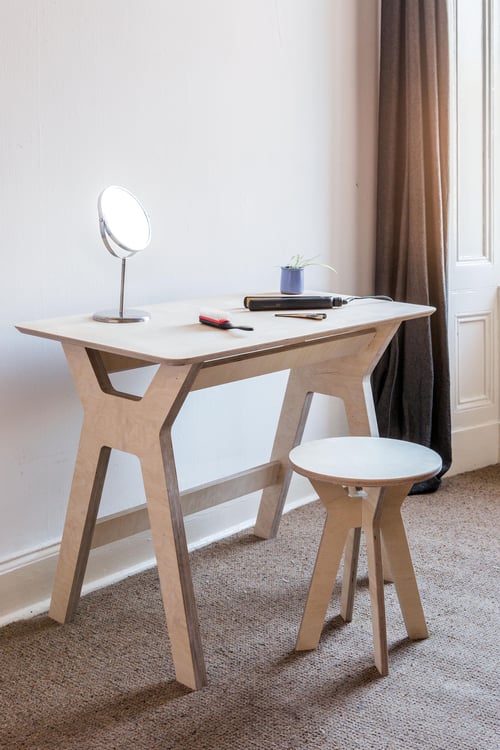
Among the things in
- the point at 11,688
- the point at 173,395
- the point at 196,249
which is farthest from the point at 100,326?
the point at 11,688

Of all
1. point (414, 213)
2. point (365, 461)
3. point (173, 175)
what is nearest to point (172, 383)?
point (365, 461)

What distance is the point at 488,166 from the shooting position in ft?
10.8

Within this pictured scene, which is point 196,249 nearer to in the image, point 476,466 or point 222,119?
point 222,119

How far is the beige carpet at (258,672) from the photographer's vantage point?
5.51 feet

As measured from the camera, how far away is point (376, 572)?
1869 millimetres

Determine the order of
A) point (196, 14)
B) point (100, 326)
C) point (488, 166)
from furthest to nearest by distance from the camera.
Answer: point (488, 166), point (196, 14), point (100, 326)

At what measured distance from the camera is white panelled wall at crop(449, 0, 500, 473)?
3.17m

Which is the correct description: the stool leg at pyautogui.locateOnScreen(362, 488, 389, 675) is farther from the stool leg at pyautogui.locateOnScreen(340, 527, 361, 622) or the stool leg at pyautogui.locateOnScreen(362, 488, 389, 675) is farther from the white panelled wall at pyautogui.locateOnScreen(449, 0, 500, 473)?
the white panelled wall at pyautogui.locateOnScreen(449, 0, 500, 473)

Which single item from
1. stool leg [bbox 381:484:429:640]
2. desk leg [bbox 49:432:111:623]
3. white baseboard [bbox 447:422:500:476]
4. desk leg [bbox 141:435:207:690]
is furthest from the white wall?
stool leg [bbox 381:484:429:640]

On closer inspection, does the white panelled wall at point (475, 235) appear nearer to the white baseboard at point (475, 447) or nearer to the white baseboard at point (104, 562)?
the white baseboard at point (475, 447)

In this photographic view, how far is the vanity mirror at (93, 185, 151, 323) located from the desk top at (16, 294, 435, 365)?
4 cm

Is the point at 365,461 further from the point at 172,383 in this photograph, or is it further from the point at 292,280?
the point at 292,280

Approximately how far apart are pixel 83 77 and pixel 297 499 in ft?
5.13

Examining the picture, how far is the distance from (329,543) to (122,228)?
0.89 metres
